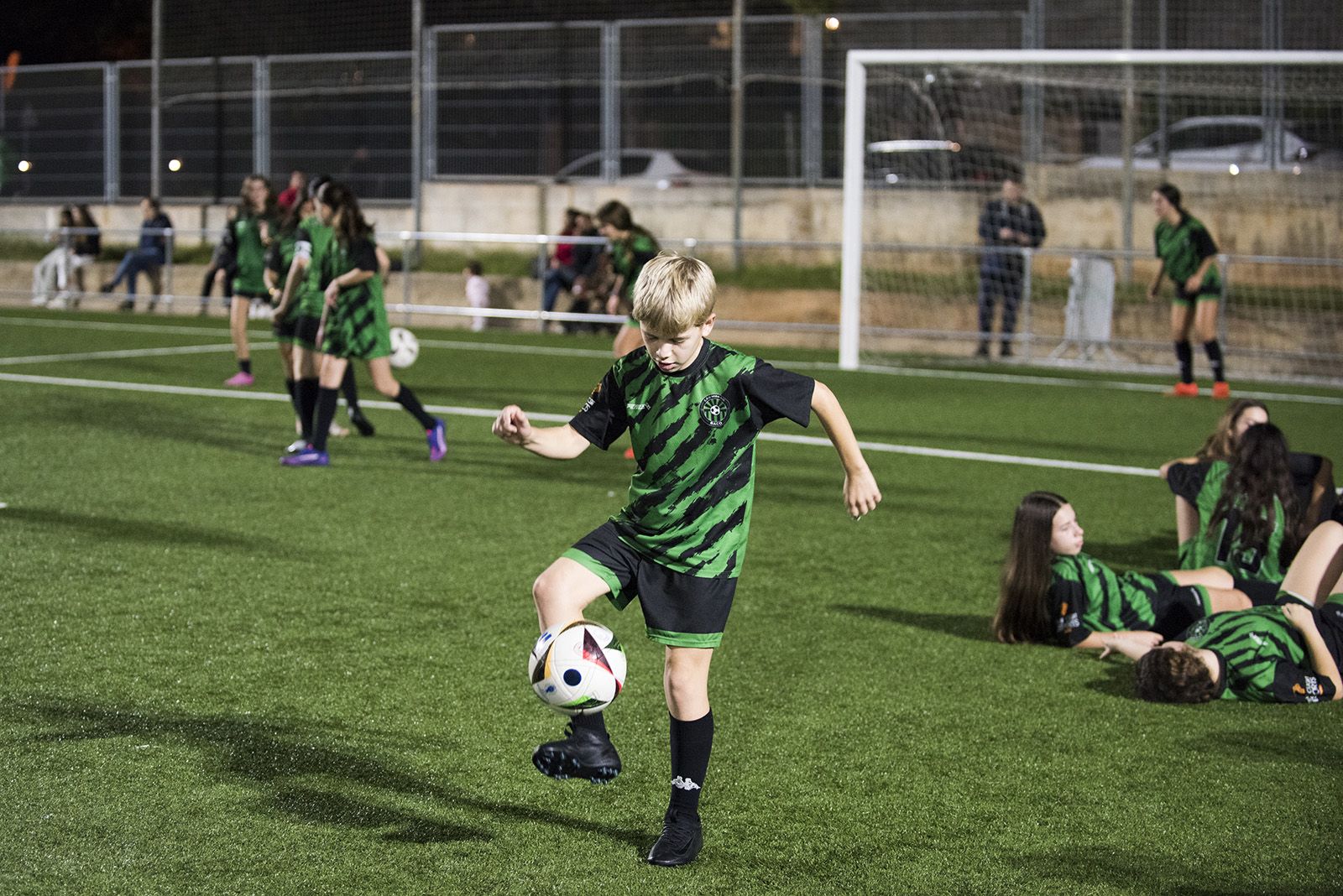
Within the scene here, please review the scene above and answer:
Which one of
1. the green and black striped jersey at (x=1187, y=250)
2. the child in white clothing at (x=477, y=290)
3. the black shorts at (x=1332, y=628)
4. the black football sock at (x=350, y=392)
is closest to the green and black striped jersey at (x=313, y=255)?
the black football sock at (x=350, y=392)

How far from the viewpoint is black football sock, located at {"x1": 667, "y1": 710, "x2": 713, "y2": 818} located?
399 cm

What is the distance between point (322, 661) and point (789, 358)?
13063mm

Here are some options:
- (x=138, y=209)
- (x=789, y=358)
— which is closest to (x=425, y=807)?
(x=789, y=358)

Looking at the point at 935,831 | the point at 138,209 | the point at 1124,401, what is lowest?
the point at 935,831

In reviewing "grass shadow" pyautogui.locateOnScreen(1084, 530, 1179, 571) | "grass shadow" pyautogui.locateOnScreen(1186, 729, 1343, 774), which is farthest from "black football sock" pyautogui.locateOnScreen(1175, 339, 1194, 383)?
"grass shadow" pyautogui.locateOnScreen(1186, 729, 1343, 774)

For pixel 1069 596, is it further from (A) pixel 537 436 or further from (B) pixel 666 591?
(A) pixel 537 436

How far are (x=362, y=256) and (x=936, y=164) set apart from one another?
39.2 feet

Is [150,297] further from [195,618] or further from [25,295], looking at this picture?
[195,618]

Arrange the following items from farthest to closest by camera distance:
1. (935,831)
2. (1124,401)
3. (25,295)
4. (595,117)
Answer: (25,295) < (595,117) < (1124,401) < (935,831)

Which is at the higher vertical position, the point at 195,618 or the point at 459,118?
the point at 459,118

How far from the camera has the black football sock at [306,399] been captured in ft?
35.0

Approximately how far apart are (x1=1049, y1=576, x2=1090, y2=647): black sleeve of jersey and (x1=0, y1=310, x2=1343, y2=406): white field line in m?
9.23

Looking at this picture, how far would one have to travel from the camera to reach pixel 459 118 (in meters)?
23.1

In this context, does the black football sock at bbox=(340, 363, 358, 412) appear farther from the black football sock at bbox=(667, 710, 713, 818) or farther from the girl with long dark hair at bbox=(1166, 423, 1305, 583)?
the black football sock at bbox=(667, 710, 713, 818)
